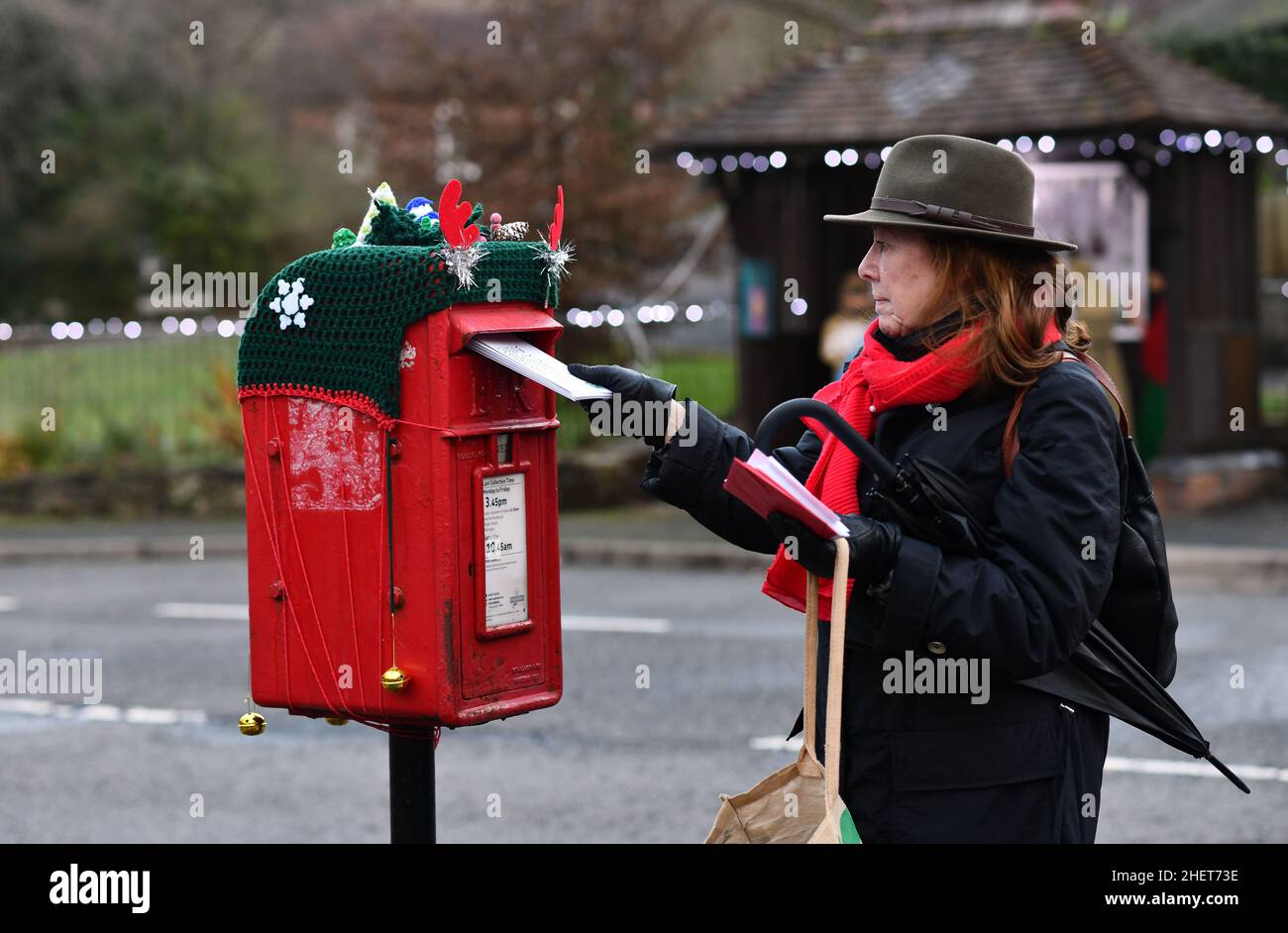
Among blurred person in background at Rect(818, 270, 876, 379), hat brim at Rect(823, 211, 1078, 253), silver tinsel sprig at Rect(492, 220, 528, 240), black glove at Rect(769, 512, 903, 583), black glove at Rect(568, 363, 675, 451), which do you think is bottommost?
black glove at Rect(769, 512, 903, 583)

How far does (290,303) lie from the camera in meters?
3.10

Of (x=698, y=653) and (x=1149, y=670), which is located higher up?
(x=1149, y=670)

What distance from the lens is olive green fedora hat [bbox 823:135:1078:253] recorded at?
9.93ft

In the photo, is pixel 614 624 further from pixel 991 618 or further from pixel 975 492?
pixel 991 618

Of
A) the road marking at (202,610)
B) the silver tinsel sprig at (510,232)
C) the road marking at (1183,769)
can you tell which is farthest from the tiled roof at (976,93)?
the silver tinsel sprig at (510,232)

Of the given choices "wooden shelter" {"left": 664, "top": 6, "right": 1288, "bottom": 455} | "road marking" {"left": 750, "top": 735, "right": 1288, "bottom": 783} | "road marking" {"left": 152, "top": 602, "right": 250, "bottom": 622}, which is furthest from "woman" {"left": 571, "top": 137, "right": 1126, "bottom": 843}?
"wooden shelter" {"left": 664, "top": 6, "right": 1288, "bottom": 455}

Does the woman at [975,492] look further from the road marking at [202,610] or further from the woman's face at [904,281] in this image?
the road marking at [202,610]

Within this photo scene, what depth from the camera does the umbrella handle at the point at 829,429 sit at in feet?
9.38

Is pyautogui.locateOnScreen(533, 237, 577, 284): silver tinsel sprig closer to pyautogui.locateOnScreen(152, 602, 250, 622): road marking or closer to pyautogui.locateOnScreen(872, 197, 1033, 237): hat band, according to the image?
pyautogui.locateOnScreen(872, 197, 1033, 237): hat band

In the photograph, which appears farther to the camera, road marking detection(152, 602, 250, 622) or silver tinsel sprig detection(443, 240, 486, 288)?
road marking detection(152, 602, 250, 622)
